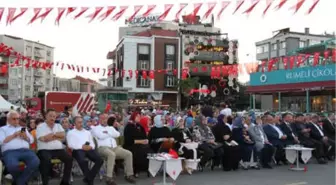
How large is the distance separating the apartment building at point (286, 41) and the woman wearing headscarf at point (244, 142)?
45990 millimetres

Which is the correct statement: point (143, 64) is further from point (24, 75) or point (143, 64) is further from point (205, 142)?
point (205, 142)

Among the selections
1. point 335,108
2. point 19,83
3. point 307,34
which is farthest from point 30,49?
point 335,108

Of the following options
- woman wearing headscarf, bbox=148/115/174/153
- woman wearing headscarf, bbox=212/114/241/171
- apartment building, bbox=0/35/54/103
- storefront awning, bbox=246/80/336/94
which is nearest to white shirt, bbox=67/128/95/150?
woman wearing headscarf, bbox=148/115/174/153

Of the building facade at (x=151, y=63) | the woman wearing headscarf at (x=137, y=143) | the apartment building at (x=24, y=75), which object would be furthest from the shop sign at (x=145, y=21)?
the woman wearing headscarf at (x=137, y=143)

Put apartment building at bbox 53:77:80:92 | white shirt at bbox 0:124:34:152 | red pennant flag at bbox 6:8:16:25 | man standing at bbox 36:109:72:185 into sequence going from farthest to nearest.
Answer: apartment building at bbox 53:77:80:92
red pennant flag at bbox 6:8:16:25
man standing at bbox 36:109:72:185
white shirt at bbox 0:124:34:152

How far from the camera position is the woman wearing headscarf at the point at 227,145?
32.2 ft

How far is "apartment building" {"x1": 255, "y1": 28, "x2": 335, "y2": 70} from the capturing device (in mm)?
56188

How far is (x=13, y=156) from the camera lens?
7.05 m

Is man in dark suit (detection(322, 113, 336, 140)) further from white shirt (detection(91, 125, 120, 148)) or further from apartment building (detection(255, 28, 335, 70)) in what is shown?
apartment building (detection(255, 28, 335, 70))

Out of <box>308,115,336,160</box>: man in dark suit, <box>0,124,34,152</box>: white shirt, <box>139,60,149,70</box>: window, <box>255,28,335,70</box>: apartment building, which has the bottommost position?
<box>308,115,336,160</box>: man in dark suit

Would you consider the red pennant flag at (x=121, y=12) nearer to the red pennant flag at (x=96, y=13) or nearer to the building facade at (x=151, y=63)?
the red pennant flag at (x=96, y=13)

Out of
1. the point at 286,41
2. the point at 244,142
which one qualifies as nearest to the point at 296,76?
the point at 244,142

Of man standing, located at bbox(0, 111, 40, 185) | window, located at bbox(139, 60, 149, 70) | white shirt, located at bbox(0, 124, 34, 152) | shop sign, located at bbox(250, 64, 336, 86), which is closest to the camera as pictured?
man standing, located at bbox(0, 111, 40, 185)

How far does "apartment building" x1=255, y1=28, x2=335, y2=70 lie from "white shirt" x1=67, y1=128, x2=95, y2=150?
4943 centimetres
